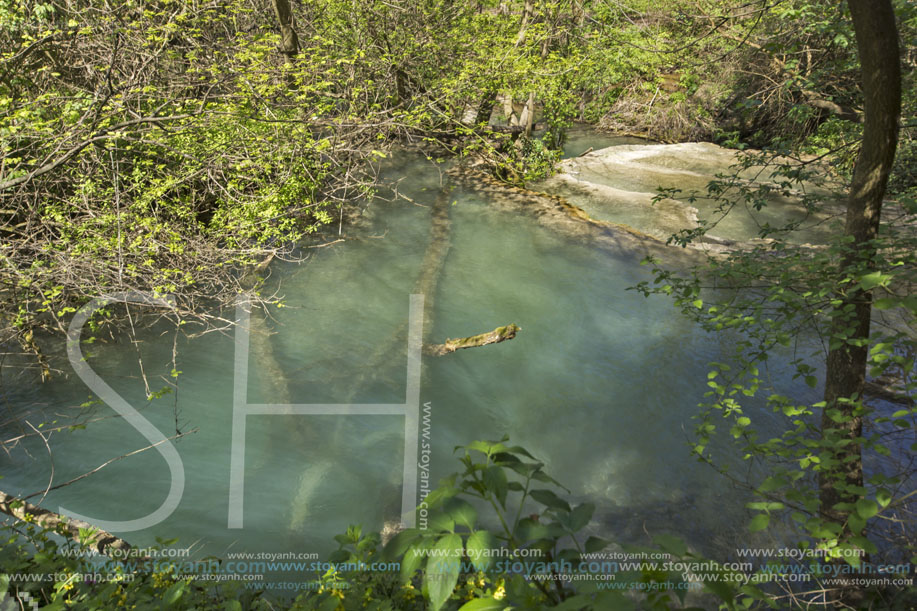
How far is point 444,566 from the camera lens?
1305 mm

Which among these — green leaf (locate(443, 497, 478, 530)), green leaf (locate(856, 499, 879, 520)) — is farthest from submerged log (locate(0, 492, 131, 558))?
green leaf (locate(856, 499, 879, 520))

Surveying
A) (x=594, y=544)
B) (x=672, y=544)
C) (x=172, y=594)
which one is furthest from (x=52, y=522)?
(x=672, y=544)

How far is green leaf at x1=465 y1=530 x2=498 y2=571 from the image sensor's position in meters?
1.31

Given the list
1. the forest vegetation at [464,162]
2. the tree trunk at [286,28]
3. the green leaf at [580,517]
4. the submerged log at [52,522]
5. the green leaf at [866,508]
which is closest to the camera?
the green leaf at [580,517]

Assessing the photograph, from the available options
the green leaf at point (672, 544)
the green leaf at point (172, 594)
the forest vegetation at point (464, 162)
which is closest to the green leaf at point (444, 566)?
the forest vegetation at point (464, 162)

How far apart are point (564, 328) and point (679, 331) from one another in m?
1.51

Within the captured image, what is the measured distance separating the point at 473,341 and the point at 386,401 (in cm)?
141

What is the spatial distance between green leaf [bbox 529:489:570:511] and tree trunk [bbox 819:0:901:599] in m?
2.08

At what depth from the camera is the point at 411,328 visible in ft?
22.9

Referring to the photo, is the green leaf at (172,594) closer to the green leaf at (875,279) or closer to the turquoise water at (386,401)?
the turquoise water at (386,401)

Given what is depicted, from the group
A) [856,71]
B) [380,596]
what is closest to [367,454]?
[380,596]

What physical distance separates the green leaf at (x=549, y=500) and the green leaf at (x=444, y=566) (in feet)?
0.88

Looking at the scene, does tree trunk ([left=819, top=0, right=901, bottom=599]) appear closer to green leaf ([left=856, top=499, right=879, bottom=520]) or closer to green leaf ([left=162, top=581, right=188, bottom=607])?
green leaf ([left=856, top=499, right=879, bottom=520])

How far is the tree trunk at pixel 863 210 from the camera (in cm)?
304
